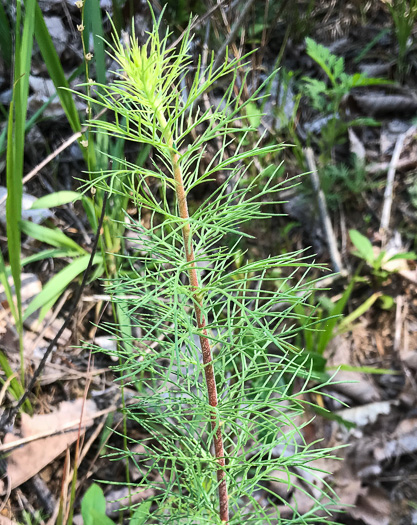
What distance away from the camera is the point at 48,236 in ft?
5.84

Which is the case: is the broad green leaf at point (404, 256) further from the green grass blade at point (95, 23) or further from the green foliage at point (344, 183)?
the green grass blade at point (95, 23)

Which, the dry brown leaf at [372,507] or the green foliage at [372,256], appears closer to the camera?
the dry brown leaf at [372,507]

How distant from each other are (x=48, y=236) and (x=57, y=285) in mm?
198

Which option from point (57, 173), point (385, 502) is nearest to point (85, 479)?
point (385, 502)

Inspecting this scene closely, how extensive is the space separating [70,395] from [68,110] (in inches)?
38.7

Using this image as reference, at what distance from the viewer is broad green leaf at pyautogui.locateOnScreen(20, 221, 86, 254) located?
5.74ft

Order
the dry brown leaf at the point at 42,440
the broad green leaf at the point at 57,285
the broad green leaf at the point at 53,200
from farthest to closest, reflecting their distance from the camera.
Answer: the broad green leaf at the point at 53,200 < the broad green leaf at the point at 57,285 < the dry brown leaf at the point at 42,440

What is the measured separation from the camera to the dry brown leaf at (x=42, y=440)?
145 centimetres

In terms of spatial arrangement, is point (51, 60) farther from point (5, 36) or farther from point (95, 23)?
point (5, 36)

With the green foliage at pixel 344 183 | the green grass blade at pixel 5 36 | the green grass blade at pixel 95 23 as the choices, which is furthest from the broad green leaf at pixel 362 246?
the green grass blade at pixel 5 36

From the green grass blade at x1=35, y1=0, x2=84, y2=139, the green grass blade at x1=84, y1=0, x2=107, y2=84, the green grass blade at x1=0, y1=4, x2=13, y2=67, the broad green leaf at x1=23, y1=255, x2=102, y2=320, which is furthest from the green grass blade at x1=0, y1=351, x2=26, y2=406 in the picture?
the green grass blade at x1=0, y1=4, x2=13, y2=67

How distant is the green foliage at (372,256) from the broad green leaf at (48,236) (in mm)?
1132

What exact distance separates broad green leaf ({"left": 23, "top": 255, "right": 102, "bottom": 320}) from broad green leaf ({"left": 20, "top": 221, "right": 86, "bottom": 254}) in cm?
10

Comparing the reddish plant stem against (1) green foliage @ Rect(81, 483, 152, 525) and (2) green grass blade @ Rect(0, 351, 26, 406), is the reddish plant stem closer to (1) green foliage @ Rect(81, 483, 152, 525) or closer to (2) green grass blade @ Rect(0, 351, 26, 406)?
(1) green foliage @ Rect(81, 483, 152, 525)
